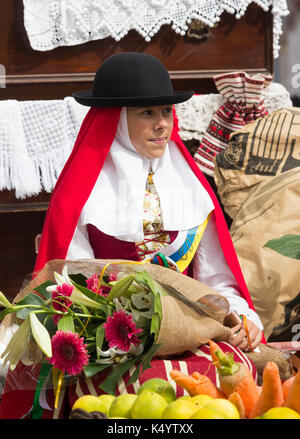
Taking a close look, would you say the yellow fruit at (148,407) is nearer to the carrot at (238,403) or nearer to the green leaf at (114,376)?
the carrot at (238,403)

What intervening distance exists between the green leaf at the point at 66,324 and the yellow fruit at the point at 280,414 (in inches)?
16.0

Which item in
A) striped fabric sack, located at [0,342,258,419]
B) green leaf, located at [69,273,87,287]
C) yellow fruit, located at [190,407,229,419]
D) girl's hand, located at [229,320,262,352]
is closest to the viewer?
yellow fruit, located at [190,407,229,419]

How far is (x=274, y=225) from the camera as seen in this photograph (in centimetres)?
247

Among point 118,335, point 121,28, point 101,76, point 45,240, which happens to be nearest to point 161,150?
point 101,76

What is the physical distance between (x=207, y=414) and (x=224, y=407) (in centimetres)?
6

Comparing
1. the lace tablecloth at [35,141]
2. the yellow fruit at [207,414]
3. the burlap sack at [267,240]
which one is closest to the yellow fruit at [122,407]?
the yellow fruit at [207,414]

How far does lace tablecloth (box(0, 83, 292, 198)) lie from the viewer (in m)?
2.60

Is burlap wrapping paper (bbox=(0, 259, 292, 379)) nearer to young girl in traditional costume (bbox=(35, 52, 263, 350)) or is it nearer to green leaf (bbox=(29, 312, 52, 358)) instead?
green leaf (bbox=(29, 312, 52, 358))

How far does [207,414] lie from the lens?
91cm

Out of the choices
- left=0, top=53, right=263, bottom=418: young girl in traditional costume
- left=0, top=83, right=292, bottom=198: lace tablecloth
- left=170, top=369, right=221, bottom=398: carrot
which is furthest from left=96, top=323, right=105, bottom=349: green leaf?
left=0, top=83, right=292, bottom=198: lace tablecloth

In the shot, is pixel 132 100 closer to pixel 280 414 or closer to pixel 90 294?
pixel 90 294

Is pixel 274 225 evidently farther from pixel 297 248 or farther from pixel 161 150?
pixel 161 150

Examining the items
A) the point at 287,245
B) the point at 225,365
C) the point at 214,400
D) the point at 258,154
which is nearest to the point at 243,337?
the point at 225,365

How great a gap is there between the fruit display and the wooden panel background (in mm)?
1722
